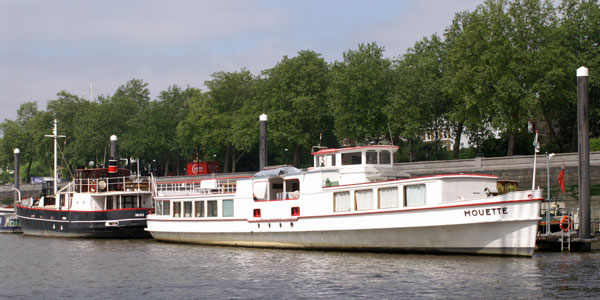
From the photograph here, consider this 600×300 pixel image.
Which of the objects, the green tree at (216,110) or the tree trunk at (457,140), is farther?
the green tree at (216,110)

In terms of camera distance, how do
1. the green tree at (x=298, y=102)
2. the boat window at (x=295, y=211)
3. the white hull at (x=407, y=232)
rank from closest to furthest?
the white hull at (x=407, y=232) < the boat window at (x=295, y=211) < the green tree at (x=298, y=102)

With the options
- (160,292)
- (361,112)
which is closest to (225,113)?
(361,112)

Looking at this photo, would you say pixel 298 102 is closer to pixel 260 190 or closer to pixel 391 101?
pixel 391 101

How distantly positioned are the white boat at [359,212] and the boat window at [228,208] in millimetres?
23

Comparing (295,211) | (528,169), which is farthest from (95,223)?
(528,169)

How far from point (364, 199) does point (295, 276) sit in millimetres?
7678

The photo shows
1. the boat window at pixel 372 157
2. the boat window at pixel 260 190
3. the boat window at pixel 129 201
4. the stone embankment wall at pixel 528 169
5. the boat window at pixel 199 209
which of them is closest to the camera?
the boat window at pixel 372 157

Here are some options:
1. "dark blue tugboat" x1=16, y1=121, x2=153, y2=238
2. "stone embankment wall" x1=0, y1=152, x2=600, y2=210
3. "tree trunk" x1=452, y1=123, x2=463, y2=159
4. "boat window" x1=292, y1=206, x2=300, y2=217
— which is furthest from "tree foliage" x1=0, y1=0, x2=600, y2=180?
"boat window" x1=292, y1=206, x2=300, y2=217

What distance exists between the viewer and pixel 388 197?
1280 inches

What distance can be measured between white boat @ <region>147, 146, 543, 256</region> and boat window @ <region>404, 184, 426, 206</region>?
0.15ft

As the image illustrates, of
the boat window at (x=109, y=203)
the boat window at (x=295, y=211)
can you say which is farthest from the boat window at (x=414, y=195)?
the boat window at (x=109, y=203)

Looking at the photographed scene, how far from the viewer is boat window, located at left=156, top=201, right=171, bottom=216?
1715 inches

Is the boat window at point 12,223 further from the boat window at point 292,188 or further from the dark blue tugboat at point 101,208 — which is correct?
the boat window at point 292,188

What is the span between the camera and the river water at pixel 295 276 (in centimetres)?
2300
